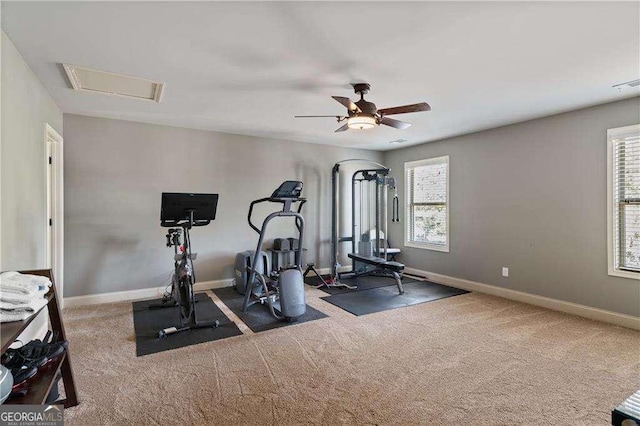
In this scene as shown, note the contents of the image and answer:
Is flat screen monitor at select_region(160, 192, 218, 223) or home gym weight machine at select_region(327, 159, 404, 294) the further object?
home gym weight machine at select_region(327, 159, 404, 294)

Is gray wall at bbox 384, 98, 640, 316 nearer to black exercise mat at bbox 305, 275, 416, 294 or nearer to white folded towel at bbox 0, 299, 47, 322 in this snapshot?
black exercise mat at bbox 305, 275, 416, 294

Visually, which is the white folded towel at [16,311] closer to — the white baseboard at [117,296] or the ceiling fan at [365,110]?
the ceiling fan at [365,110]

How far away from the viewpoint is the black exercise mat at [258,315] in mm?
3539

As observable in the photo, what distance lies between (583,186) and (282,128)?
3.91m

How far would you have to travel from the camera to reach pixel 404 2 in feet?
6.22

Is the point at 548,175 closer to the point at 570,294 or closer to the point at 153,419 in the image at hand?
the point at 570,294

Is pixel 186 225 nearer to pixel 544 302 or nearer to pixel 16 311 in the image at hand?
pixel 16 311

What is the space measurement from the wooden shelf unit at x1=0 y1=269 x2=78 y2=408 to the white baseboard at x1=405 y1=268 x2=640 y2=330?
4.93 m

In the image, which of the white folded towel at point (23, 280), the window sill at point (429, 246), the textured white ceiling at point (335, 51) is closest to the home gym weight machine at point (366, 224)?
the window sill at point (429, 246)

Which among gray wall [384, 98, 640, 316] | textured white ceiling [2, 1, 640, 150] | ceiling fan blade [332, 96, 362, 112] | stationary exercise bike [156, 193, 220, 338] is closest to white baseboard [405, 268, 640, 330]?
gray wall [384, 98, 640, 316]

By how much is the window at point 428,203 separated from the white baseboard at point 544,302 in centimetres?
54

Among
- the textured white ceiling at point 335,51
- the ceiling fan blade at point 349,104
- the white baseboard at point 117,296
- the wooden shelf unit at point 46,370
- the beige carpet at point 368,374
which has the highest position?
the textured white ceiling at point 335,51

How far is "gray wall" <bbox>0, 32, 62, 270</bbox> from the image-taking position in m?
2.21

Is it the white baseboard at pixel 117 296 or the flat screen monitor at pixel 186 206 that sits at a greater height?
the flat screen monitor at pixel 186 206
